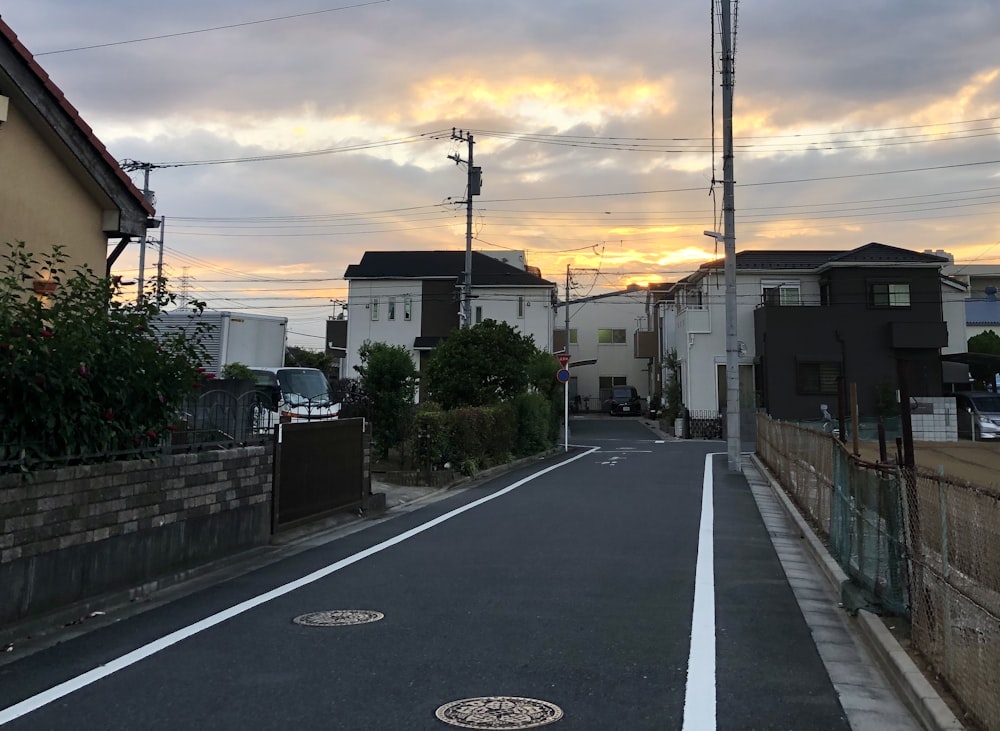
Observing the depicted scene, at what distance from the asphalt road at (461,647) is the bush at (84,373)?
5.07ft

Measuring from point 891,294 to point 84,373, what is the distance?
35323 millimetres

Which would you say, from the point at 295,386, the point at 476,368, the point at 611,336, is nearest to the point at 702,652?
the point at 295,386

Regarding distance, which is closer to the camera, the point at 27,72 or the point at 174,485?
the point at 174,485

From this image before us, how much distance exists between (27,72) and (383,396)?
10418 millimetres

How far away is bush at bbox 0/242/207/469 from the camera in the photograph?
5.94 meters

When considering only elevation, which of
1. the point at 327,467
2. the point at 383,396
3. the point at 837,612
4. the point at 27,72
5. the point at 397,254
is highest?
the point at 397,254

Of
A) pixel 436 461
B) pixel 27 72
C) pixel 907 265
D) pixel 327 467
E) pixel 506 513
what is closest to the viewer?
pixel 27 72

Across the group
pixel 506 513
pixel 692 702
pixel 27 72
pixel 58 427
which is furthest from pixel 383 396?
pixel 692 702

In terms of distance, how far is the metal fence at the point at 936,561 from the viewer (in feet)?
13.1

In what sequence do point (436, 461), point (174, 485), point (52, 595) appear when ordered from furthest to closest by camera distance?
point (436, 461), point (174, 485), point (52, 595)

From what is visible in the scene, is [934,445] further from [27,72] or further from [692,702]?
[27,72]

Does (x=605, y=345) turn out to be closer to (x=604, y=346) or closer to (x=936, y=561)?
(x=604, y=346)

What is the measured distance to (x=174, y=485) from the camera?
7.75 metres

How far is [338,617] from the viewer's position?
20.8ft
